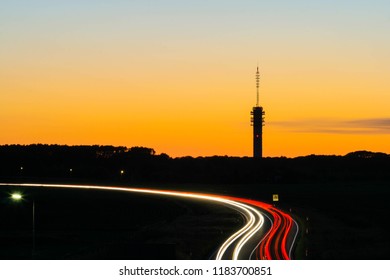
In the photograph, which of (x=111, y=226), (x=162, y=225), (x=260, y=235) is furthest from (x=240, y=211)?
(x=260, y=235)

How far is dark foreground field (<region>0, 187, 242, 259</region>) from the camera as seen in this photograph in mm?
68731

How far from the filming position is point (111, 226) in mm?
108438

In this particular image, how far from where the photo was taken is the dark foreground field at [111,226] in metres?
68.7

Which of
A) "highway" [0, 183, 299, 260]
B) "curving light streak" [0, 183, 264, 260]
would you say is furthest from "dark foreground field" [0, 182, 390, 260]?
"curving light streak" [0, 183, 264, 260]

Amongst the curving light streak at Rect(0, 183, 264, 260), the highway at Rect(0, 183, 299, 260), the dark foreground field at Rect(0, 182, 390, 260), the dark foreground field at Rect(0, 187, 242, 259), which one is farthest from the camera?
the dark foreground field at Rect(0, 187, 242, 259)

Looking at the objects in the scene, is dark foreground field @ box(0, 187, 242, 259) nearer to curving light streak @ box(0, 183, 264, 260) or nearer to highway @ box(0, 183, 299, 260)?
curving light streak @ box(0, 183, 264, 260)

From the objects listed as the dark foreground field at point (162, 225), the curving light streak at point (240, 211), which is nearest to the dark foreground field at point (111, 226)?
the dark foreground field at point (162, 225)

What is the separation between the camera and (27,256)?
74.5m

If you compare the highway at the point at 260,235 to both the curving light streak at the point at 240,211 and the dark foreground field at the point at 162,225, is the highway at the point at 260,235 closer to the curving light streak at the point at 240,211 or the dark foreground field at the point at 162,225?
the curving light streak at the point at 240,211

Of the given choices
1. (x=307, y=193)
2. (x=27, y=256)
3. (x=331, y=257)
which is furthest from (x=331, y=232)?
(x=307, y=193)

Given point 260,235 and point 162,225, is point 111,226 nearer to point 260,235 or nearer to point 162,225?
point 162,225

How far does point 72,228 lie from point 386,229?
1819 inches
